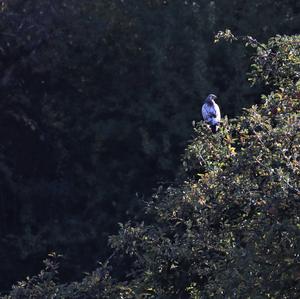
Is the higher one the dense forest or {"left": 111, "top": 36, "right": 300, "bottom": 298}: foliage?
the dense forest

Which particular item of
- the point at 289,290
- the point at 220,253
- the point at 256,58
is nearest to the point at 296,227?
the point at 289,290

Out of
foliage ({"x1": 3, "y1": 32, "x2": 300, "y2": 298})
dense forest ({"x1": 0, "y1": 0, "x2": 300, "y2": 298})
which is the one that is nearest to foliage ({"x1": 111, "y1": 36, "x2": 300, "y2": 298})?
foliage ({"x1": 3, "y1": 32, "x2": 300, "y2": 298})

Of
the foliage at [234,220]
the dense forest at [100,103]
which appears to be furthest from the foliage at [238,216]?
the dense forest at [100,103]

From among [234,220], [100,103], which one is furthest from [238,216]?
[100,103]

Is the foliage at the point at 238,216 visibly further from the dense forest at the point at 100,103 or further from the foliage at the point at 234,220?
the dense forest at the point at 100,103

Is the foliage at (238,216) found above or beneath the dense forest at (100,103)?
beneath

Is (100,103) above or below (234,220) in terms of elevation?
above

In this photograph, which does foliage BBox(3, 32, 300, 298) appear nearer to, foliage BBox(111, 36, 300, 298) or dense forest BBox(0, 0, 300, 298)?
foliage BBox(111, 36, 300, 298)

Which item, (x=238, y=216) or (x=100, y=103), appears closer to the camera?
(x=238, y=216)

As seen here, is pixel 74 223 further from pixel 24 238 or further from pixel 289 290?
pixel 289 290

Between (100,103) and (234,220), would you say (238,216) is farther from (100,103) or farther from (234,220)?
(100,103)

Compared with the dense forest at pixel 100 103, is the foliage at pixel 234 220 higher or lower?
lower

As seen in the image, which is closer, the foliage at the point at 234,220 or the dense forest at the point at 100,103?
the foliage at the point at 234,220

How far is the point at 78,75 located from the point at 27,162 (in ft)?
4.94
